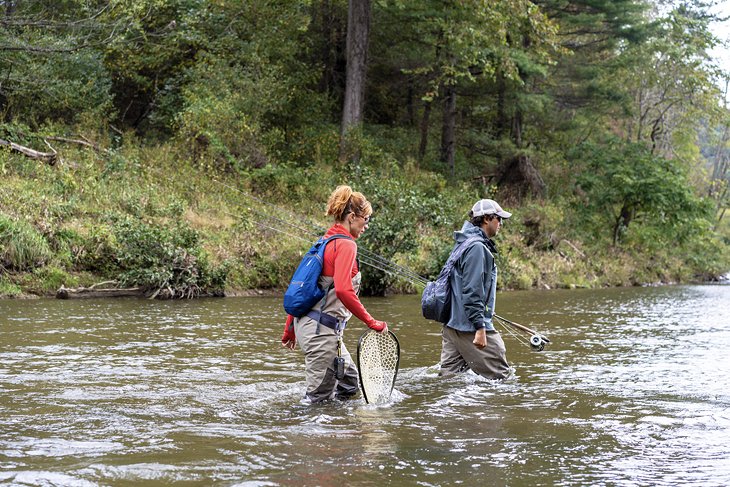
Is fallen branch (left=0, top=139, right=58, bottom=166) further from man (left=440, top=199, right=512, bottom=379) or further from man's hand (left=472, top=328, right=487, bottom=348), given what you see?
man's hand (left=472, top=328, right=487, bottom=348)

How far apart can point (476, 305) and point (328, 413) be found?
1809 millimetres

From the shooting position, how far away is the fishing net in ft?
22.6

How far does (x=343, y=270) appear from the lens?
253 inches

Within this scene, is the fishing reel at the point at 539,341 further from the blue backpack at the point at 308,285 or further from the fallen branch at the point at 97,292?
the fallen branch at the point at 97,292

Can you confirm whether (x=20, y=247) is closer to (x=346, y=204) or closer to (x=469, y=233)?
(x=469, y=233)

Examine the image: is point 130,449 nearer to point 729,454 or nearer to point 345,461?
point 345,461

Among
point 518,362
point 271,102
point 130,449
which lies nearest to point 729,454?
point 130,449

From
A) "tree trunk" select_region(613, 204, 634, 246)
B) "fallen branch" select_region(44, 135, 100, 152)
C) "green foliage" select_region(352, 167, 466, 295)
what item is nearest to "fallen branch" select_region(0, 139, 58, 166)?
"fallen branch" select_region(44, 135, 100, 152)

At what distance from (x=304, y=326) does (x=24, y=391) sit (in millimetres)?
2539

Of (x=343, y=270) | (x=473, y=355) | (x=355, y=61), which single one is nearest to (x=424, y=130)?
(x=355, y=61)

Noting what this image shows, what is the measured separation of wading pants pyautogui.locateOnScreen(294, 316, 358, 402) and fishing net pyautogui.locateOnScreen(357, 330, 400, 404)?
0.52 ft

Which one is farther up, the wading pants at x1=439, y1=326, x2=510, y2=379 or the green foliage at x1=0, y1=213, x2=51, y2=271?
the green foliage at x1=0, y1=213, x2=51, y2=271

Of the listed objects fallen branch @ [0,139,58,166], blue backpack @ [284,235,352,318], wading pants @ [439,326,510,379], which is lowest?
wading pants @ [439,326,510,379]

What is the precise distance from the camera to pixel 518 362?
994 cm
